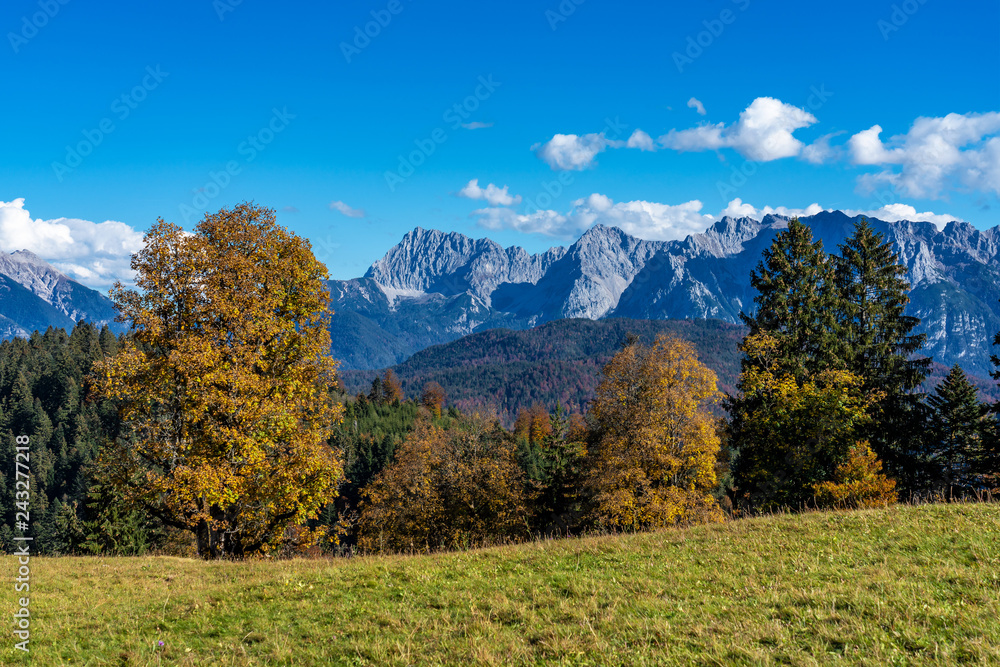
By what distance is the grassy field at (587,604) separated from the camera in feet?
26.5

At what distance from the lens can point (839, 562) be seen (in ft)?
39.1

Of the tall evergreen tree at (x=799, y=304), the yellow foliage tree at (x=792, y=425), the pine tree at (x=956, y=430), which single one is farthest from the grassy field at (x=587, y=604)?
the pine tree at (x=956, y=430)

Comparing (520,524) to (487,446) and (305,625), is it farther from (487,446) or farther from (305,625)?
(305,625)

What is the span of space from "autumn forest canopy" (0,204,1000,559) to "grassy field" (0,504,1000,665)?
4.14 m

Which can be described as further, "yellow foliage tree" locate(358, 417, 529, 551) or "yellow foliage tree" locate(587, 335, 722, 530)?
"yellow foliage tree" locate(358, 417, 529, 551)

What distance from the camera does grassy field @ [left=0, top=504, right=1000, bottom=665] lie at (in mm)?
8062

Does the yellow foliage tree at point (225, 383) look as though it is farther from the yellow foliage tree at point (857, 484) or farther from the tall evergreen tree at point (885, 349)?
the tall evergreen tree at point (885, 349)

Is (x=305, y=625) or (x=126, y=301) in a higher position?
(x=126, y=301)

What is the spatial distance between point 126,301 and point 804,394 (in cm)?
3291

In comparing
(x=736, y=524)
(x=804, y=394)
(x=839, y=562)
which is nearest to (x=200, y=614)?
(x=839, y=562)

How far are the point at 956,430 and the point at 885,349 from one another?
7782 mm

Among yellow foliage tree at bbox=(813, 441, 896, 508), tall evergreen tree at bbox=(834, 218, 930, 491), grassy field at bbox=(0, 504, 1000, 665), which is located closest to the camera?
grassy field at bbox=(0, 504, 1000, 665)

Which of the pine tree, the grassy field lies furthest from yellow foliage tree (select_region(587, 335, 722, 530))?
the pine tree

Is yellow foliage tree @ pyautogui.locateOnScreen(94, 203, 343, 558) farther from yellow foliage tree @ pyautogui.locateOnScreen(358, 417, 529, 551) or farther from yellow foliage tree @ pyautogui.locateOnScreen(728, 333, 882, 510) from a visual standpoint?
yellow foliage tree @ pyautogui.locateOnScreen(358, 417, 529, 551)
